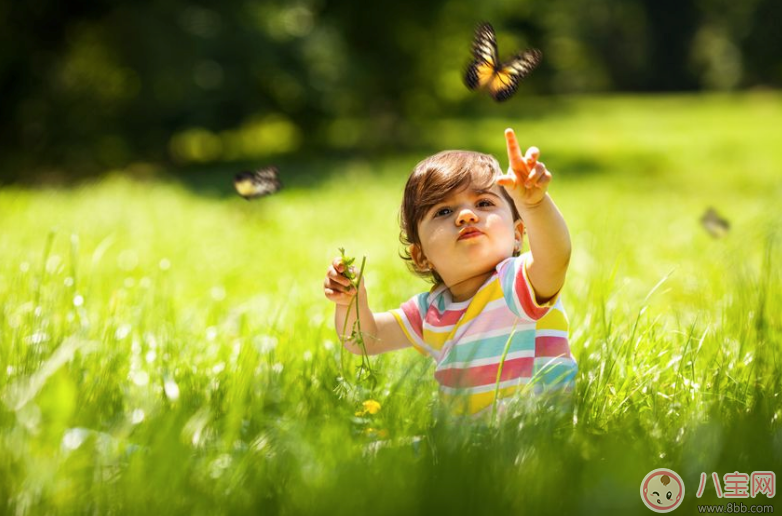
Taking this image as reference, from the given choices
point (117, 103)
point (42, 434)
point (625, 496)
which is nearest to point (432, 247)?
point (625, 496)

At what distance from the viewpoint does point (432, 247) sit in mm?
2236

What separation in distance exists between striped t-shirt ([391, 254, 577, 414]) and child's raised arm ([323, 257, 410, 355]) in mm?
134

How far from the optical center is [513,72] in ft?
6.96

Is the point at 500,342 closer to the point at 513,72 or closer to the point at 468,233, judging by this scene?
the point at 468,233

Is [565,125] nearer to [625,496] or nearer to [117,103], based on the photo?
[117,103]

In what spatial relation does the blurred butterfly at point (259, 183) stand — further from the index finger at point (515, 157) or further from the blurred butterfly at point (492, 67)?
the index finger at point (515, 157)

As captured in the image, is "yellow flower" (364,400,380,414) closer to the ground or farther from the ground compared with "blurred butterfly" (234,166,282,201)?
closer to the ground

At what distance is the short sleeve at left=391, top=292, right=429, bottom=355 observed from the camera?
2.38 meters

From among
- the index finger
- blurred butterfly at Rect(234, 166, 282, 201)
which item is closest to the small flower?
the index finger

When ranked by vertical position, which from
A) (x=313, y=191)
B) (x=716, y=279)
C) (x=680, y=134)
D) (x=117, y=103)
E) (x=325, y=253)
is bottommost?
(x=716, y=279)

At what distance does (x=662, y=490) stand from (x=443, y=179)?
39.2 inches

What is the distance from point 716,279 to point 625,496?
2.92 metres

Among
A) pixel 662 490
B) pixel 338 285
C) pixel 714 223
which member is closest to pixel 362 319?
pixel 338 285

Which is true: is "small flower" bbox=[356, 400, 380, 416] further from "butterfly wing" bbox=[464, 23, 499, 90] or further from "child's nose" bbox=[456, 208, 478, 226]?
"butterfly wing" bbox=[464, 23, 499, 90]
